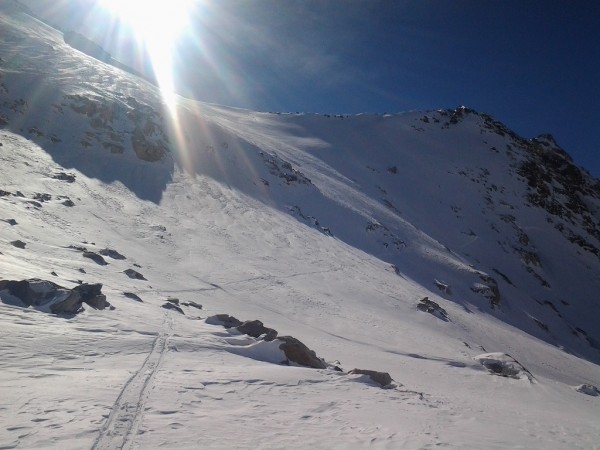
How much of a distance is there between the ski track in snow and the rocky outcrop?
3.07 meters

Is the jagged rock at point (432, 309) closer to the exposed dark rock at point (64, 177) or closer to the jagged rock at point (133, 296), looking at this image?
the jagged rock at point (133, 296)

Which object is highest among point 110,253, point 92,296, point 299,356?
point 110,253

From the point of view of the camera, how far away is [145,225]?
84.3ft

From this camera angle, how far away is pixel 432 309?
83.5 feet

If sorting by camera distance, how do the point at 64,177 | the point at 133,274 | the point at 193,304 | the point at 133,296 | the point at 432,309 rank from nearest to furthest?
the point at 133,296 < the point at 193,304 < the point at 133,274 < the point at 432,309 < the point at 64,177

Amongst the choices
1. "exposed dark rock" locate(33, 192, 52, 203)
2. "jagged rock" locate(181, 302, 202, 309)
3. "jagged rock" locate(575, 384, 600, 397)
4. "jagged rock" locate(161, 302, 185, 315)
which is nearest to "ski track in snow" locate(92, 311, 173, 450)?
"jagged rock" locate(161, 302, 185, 315)

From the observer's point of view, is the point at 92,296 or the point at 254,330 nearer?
the point at 92,296

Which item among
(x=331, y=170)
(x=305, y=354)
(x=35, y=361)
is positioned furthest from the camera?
(x=331, y=170)

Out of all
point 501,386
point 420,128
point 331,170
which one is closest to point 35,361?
point 501,386

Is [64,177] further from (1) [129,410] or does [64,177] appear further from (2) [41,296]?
(1) [129,410]

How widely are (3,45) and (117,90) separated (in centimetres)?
1234

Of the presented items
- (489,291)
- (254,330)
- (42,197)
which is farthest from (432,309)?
(42,197)

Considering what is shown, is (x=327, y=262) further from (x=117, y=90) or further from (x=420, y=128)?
(x=420, y=128)

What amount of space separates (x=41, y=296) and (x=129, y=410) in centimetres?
590
